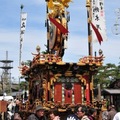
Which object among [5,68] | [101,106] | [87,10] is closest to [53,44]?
[87,10]

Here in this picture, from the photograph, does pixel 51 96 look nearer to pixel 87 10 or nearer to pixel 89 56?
pixel 89 56

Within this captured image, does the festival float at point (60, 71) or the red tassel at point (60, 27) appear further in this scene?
the red tassel at point (60, 27)

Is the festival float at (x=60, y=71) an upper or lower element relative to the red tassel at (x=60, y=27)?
lower

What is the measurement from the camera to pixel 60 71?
19.9 m

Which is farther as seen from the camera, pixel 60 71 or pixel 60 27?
pixel 60 27

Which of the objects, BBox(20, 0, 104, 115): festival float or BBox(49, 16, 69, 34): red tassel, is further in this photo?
BBox(49, 16, 69, 34): red tassel

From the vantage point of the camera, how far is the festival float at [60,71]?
19.3m

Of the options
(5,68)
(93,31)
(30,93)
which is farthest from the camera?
(5,68)

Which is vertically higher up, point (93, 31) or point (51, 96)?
point (93, 31)

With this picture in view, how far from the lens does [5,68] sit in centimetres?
9588

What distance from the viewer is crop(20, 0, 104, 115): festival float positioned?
1931 centimetres

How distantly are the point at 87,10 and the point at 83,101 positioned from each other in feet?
18.1

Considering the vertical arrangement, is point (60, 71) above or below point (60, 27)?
below

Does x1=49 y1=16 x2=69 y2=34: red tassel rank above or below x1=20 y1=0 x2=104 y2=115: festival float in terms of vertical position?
above
